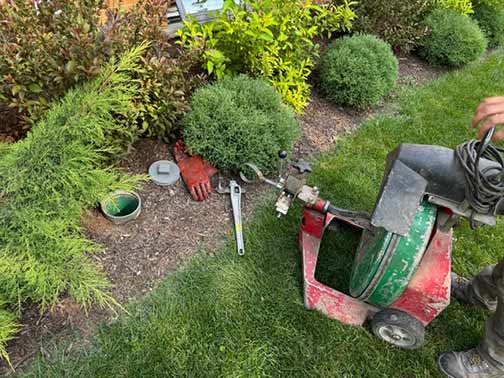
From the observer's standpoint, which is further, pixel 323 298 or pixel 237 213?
pixel 237 213

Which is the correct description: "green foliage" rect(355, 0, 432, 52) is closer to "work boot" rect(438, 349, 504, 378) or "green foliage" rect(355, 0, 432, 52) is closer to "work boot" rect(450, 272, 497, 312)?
"work boot" rect(450, 272, 497, 312)

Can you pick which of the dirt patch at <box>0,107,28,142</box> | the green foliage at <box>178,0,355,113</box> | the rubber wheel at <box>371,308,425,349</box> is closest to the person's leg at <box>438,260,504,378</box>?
the rubber wheel at <box>371,308,425,349</box>

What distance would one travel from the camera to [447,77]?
4734mm

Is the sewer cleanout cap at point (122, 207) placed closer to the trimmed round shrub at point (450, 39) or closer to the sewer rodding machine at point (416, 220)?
the sewer rodding machine at point (416, 220)

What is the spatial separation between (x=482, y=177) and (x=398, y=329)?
94 cm

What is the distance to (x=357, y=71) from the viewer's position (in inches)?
146

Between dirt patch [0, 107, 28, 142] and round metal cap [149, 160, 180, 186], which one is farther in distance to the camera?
round metal cap [149, 160, 180, 186]

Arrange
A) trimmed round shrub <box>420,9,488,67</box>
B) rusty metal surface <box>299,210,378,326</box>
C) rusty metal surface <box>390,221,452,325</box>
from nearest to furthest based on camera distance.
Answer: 1. rusty metal surface <box>390,221,452,325</box>
2. rusty metal surface <box>299,210,378,326</box>
3. trimmed round shrub <box>420,9,488,67</box>

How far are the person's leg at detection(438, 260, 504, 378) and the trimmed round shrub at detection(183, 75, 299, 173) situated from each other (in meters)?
1.55

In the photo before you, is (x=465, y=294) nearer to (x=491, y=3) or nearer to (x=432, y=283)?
(x=432, y=283)

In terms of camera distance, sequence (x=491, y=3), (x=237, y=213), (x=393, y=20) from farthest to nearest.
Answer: (x=491, y=3) → (x=393, y=20) → (x=237, y=213)

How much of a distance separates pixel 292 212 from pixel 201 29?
5.10ft

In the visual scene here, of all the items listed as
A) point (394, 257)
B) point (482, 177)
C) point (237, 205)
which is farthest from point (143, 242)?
point (482, 177)

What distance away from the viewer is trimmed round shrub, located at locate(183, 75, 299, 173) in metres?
2.83
